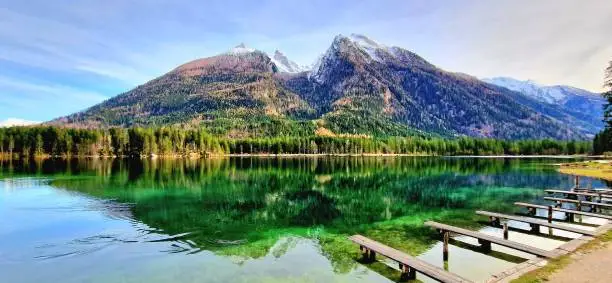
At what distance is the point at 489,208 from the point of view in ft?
160

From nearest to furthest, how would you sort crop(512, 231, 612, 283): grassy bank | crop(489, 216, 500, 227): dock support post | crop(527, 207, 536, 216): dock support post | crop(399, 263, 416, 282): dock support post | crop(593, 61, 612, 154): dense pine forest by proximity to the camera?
1. crop(512, 231, 612, 283): grassy bank
2. crop(399, 263, 416, 282): dock support post
3. crop(489, 216, 500, 227): dock support post
4. crop(527, 207, 536, 216): dock support post
5. crop(593, 61, 612, 154): dense pine forest

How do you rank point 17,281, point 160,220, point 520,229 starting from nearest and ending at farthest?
point 17,281, point 520,229, point 160,220

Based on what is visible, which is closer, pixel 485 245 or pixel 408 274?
pixel 408 274

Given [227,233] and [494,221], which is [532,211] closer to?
[494,221]

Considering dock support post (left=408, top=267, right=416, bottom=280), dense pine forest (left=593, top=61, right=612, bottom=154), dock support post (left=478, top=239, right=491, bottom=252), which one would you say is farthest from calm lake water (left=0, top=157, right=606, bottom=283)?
dense pine forest (left=593, top=61, right=612, bottom=154)

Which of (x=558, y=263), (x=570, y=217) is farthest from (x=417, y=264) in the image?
(x=570, y=217)

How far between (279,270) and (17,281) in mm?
14792

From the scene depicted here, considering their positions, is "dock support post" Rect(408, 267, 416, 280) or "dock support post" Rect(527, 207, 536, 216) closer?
"dock support post" Rect(408, 267, 416, 280)

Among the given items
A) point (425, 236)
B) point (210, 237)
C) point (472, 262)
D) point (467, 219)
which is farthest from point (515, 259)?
point (210, 237)

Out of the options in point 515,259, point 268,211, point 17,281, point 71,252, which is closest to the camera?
point 17,281

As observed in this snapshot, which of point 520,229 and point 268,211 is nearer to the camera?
point 520,229

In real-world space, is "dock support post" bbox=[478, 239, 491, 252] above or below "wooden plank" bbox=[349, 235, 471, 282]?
below

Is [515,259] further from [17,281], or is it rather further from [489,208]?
[17,281]

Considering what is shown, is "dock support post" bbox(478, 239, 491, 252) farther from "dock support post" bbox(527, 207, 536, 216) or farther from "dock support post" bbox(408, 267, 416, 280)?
"dock support post" bbox(527, 207, 536, 216)
